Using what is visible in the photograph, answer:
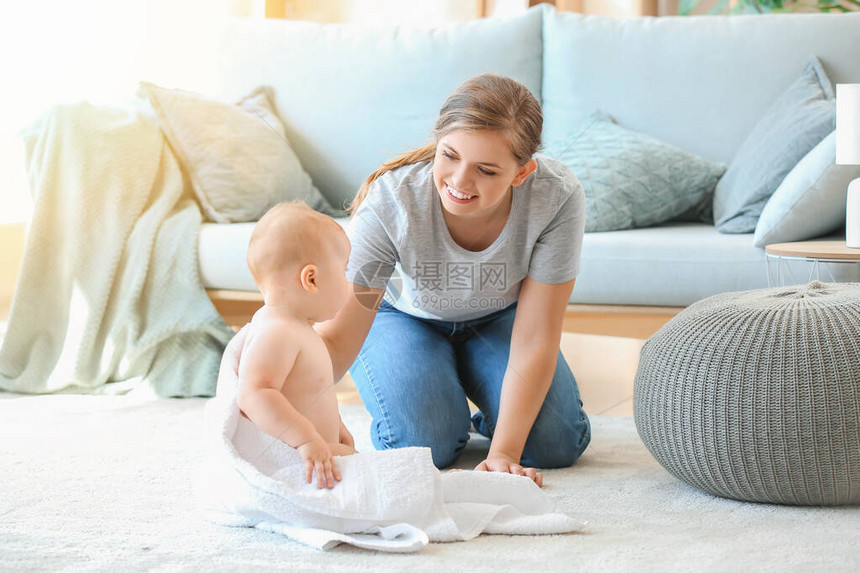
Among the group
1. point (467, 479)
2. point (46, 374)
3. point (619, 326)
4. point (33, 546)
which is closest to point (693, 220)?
point (619, 326)

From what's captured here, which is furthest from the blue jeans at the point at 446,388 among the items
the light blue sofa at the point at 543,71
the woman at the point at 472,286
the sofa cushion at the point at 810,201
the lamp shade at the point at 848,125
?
the light blue sofa at the point at 543,71

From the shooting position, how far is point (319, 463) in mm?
1094

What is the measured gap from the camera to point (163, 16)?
9.80ft

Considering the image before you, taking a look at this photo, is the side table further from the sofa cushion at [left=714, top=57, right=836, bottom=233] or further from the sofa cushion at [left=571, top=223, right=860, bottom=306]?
the sofa cushion at [left=714, top=57, right=836, bottom=233]

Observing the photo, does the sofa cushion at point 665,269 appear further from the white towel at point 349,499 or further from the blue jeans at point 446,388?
the white towel at point 349,499

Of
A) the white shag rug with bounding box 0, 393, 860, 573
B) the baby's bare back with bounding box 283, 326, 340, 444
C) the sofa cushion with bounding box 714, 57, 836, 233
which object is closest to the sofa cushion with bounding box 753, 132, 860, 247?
the sofa cushion with bounding box 714, 57, 836, 233

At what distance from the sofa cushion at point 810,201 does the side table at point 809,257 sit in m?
0.04

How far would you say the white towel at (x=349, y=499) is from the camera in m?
1.09

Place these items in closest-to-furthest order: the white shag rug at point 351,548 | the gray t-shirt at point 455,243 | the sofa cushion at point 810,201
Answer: the white shag rug at point 351,548, the gray t-shirt at point 455,243, the sofa cushion at point 810,201

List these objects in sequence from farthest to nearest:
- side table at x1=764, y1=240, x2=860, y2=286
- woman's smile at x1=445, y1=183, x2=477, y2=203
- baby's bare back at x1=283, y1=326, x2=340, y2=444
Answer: side table at x1=764, y1=240, x2=860, y2=286 → woman's smile at x1=445, y1=183, x2=477, y2=203 → baby's bare back at x1=283, y1=326, x2=340, y2=444

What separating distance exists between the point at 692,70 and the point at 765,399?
150 centimetres

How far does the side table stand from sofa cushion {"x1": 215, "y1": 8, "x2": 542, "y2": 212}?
3.04 feet

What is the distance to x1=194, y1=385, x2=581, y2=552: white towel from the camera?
109 centimetres

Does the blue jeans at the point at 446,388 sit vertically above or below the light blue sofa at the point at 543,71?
below
